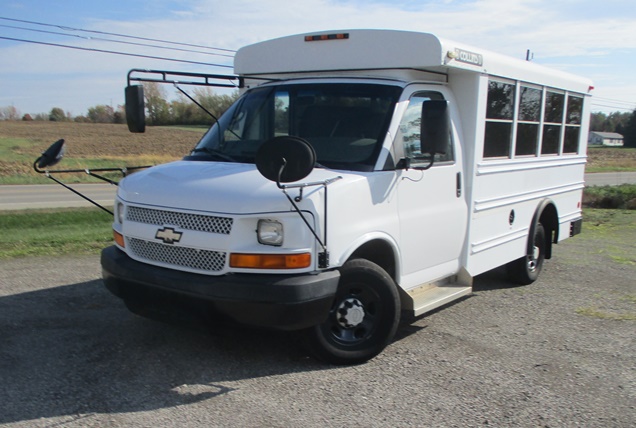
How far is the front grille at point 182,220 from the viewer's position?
167 inches

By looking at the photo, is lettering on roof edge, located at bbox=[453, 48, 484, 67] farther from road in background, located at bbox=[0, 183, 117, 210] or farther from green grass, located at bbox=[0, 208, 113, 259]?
road in background, located at bbox=[0, 183, 117, 210]

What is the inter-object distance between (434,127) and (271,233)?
5.02ft

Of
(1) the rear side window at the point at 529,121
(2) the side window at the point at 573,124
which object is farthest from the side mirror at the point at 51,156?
(2) the side window at the point at 573,124

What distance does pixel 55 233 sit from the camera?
10.1 m

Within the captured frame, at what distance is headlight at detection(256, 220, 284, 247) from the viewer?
163 inches

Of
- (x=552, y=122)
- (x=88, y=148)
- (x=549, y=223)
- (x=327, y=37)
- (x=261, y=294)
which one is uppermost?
(x=327, y=37)

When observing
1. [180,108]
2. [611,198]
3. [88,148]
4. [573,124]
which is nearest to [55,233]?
[180,108]

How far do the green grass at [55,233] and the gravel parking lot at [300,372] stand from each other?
6.64ft

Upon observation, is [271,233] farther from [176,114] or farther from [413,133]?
[176,114]

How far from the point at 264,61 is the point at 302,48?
47 cm

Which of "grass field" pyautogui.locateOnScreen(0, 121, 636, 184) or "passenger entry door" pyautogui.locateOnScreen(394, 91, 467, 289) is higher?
"passenger entry door" pyautogui.locateOnScreen(394, 91, 467, 289)

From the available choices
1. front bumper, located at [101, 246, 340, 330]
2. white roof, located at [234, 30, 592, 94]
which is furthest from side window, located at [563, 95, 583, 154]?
front bumper, located at [101, 246, 340, 330]

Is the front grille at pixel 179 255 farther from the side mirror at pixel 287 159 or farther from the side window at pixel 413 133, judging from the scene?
the side window at pixel 413 133

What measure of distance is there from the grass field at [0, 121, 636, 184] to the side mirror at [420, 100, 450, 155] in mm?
20980
